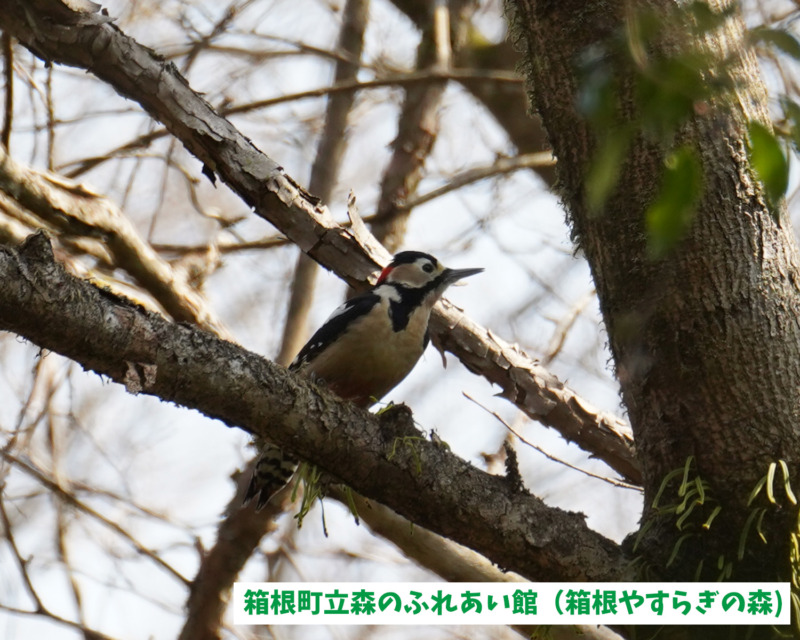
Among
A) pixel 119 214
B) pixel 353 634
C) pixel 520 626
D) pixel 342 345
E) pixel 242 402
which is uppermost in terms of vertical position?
pixel 119 214

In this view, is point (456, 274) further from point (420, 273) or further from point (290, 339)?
point (290, 339)

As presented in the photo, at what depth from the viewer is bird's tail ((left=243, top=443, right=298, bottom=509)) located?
417 centimetres

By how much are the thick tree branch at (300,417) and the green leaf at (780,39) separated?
1619 millimetres

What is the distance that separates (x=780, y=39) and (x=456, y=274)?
367cm

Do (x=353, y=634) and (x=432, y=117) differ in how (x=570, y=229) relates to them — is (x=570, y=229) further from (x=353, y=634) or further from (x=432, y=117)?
(x=353, y=634)

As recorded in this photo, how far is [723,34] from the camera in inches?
117

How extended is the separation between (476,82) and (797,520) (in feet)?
12.2

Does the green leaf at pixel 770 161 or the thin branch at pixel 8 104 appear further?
the thin branch at pixel 8 104

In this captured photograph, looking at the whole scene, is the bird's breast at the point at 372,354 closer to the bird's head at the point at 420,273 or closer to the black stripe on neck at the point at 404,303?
the black stripe on neck at the point at 404,303

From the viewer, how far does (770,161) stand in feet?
3.89

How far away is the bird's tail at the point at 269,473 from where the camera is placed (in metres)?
4.17

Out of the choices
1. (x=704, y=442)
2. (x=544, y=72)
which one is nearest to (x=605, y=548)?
(x=704, y=442)

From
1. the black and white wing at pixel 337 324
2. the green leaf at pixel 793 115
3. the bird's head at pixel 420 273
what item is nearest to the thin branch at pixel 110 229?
the black and white wing at pixel 337 324
